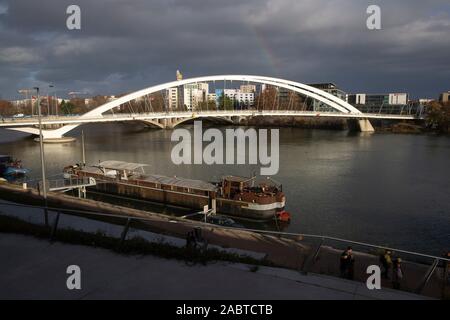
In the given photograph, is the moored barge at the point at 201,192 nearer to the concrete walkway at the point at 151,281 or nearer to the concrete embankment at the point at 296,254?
the concrete embankment at the point at 296,254

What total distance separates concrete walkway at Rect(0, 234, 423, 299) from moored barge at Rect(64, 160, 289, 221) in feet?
33.8

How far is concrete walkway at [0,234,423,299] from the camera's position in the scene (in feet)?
15.9

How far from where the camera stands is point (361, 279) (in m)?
7.65

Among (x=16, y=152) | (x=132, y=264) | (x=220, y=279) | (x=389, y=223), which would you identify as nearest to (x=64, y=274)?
(x=132, y=264)

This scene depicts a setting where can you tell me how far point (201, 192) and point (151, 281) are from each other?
12700 millimetres

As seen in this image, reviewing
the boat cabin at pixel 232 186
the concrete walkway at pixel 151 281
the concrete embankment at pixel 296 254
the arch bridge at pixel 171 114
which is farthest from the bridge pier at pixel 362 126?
the concrete walkway at pixel 151 281

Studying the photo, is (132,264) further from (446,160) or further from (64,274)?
(446,160)

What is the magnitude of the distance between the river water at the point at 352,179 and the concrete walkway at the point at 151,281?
8.86 meters

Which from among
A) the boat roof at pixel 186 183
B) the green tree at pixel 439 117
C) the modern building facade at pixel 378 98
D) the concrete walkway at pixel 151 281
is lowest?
the boat roof at pixel 186 183

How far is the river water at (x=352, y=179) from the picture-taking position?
47.4ft

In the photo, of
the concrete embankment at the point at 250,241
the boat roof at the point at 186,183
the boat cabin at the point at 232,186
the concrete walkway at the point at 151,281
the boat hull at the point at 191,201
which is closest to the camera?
the concrete walkway at the point at 151,281

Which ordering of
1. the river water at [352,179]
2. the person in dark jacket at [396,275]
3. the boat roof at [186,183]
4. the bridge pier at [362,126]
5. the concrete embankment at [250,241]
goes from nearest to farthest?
the person in dark jacket at [396,275] → the concrete embankment at [250,241] → the river water at [352,179] → the boat roof at [186,183] → the bridge pier at [362,126]

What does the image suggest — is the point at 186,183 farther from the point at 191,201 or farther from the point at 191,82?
the point at 191,82

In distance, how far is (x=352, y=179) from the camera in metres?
23.8
